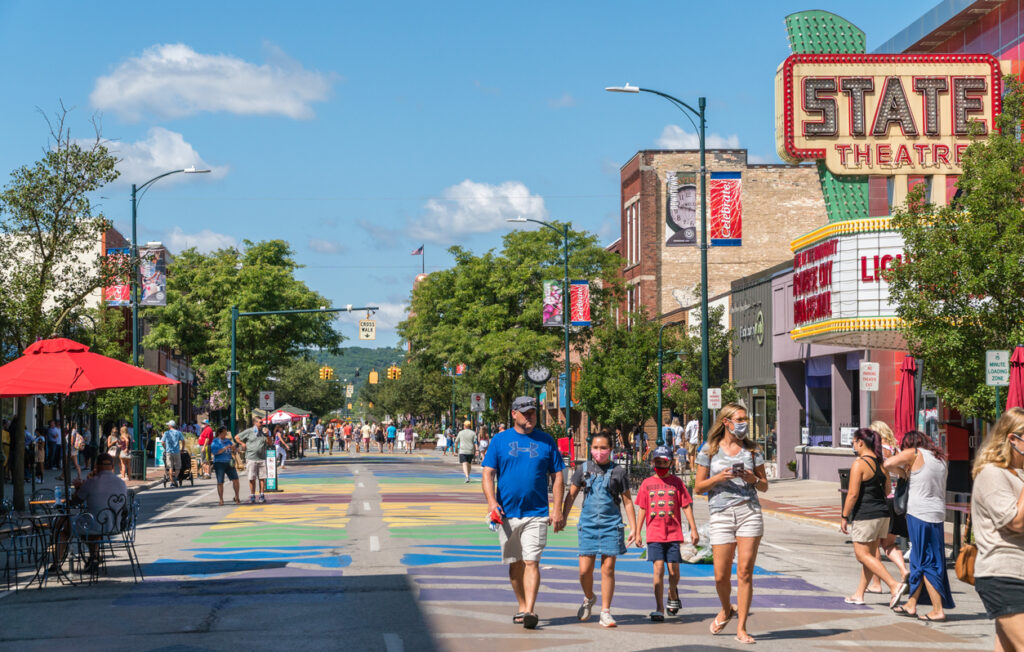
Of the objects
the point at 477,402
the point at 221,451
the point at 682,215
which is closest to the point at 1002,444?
the point at 221,451

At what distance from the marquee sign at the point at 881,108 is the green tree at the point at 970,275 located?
8982 millimetres

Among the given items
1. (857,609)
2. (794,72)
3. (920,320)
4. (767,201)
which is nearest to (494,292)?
(767,201)

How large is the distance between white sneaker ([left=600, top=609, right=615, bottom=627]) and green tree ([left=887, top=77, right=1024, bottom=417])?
10477 mm

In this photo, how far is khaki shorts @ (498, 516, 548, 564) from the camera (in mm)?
10453

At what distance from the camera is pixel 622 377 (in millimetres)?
45219

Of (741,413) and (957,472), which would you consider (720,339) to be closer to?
(957,472)

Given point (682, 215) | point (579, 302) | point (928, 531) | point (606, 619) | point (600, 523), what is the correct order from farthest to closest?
point (579, 302) → point (682, 215) → point (928, 531) → point (600, 523) → point (606, 619)

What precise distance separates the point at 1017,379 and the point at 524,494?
9869 mm

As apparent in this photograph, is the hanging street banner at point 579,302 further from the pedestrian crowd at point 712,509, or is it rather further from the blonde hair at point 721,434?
the blonde hair at point 721,434

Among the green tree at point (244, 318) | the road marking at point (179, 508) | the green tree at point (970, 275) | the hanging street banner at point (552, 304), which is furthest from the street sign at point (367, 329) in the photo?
the green tree at point (970, 275)

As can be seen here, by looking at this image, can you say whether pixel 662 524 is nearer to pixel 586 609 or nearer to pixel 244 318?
pixel 586 609

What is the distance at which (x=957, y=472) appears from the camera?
1853 centimetres

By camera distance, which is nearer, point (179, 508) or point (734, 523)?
point (734, 523)

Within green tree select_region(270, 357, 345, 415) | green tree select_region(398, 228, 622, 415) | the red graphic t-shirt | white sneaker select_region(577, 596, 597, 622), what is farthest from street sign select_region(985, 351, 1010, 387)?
green tree select_region(270, 357, 345, 415)
